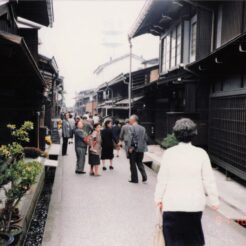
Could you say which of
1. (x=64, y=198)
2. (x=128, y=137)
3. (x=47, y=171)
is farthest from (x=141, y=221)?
(x=47, y=171)

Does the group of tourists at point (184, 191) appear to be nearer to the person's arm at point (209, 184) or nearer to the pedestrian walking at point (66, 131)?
the person's arm at point (209, 184)

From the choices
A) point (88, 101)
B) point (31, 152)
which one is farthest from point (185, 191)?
point (88, 101)

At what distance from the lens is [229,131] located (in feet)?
36.8

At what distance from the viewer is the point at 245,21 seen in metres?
11.3

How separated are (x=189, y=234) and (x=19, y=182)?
2585 millimetres

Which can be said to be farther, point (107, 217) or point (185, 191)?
point (107, 217)

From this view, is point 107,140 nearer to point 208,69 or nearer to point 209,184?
point 208,69

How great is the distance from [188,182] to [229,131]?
7699mm

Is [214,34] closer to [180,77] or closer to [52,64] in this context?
[180,77]

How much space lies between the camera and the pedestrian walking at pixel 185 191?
3996 millimetres

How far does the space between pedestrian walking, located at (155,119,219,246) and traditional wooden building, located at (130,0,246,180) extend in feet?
15.4

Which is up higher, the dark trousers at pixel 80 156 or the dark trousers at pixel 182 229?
the dark trousers at pixel 182 229

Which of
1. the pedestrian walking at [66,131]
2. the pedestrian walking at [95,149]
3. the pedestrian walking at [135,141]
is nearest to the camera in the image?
the pedestrian walking at [135,141]

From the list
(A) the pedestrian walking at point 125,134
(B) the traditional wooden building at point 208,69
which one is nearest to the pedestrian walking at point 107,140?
(A) the pedestrian walking at point 125,134
